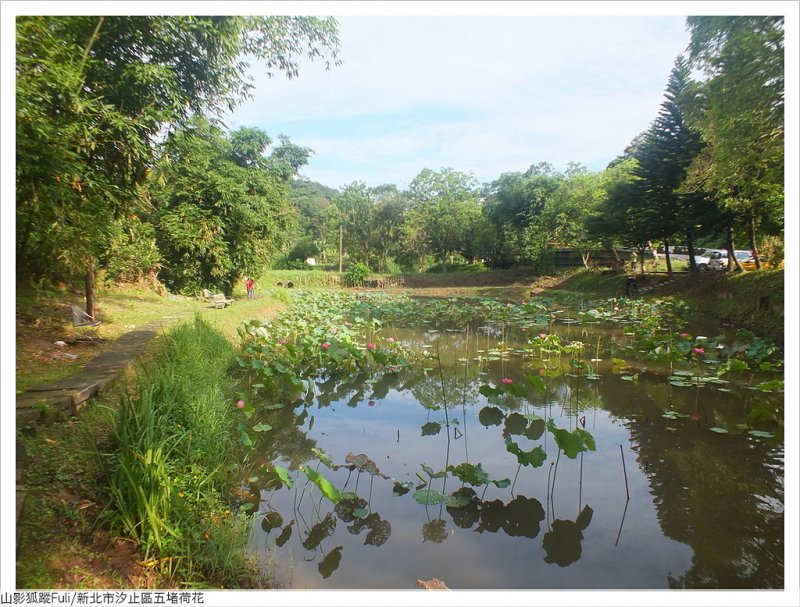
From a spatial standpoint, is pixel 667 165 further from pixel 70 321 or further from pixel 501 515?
pixel 70 321

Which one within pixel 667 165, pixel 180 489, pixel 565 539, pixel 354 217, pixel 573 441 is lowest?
pixel 565 539

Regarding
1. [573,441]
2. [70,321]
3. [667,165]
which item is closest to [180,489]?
[573,441]

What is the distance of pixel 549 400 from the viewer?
5211 millimetres

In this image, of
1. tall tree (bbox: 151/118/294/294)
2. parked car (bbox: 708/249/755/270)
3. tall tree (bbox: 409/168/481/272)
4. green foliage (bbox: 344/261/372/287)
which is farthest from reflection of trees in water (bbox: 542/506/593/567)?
tall tree (bbox: 409/168/481/272)

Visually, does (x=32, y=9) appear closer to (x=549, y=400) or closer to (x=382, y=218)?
(x=549, y=400)

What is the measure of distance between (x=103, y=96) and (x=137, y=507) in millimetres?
3908

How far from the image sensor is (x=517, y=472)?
3.45 meters

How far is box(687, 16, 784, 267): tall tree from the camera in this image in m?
5.54

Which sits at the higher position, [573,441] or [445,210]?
[445,210]

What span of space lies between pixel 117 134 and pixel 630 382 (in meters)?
6.48

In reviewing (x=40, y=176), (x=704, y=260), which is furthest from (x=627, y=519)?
(x=704, y=260)

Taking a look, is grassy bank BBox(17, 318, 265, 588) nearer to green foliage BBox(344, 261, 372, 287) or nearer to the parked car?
the parked car

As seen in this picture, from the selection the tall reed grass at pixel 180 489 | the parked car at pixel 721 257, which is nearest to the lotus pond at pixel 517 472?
the tall reed grass at pixel 180 489

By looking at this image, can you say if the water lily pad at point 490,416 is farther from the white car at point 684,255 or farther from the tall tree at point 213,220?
the white car at point 684,255
